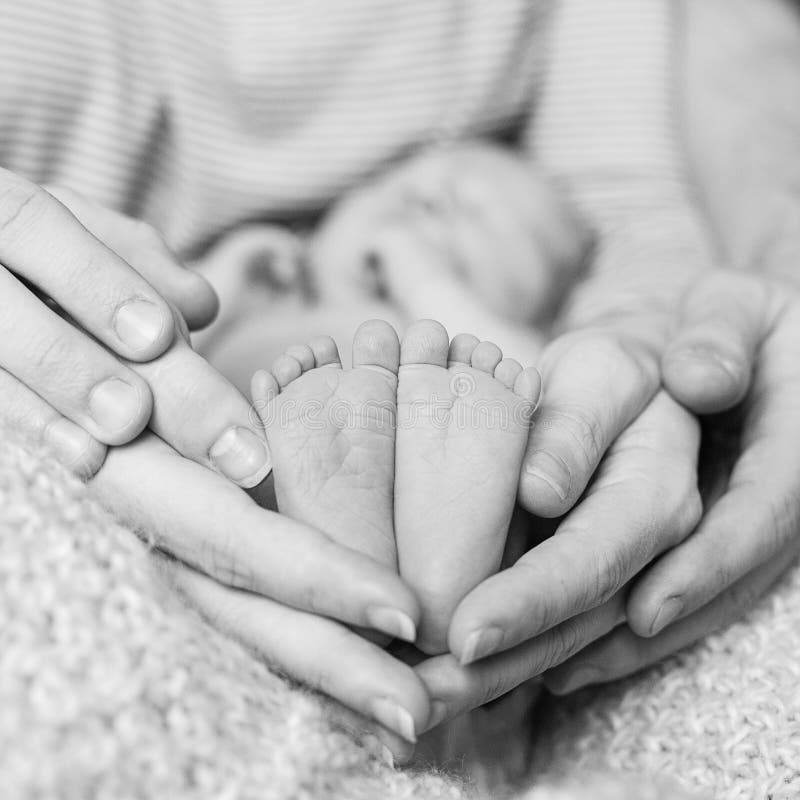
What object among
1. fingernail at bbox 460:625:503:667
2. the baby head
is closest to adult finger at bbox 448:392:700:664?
fingernail at bbox 460:625:503:667

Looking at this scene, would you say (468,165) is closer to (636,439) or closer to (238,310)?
(238,310)

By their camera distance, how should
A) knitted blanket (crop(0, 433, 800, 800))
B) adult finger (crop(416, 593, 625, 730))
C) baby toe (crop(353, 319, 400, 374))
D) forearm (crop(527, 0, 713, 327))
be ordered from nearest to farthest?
knitted blanket (crop(0, 433, 800, 800)) → adult finger (crop(416, 593, 625, 730)) → baby toe (crop(353, 319, 400, 374)) → forearm (crop(527, 0, 713, 327))

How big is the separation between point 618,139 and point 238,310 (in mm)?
645

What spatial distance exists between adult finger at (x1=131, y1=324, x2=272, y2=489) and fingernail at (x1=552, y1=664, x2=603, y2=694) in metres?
0.30

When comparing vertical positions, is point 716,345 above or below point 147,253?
below

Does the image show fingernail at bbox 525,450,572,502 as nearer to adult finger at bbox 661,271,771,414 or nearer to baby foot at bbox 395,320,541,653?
baby foot at bbox 395,320,541,653

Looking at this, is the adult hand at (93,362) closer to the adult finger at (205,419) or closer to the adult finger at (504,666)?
the adult finger at (205,419)

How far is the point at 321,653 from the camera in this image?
53 centimetres

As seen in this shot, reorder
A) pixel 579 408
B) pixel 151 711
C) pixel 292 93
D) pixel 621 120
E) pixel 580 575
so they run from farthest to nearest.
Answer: pixel 621 120 → pixel 292 93 → pixel 579 408 → pixel 580 575 → pixel 151 711

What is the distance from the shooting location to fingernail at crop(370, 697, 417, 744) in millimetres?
498

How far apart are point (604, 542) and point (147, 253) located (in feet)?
1.40

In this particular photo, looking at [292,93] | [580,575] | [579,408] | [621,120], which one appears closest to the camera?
[580,575]

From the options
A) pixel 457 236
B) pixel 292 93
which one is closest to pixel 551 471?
pixel 457 236

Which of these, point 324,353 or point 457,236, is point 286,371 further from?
point 457,236
